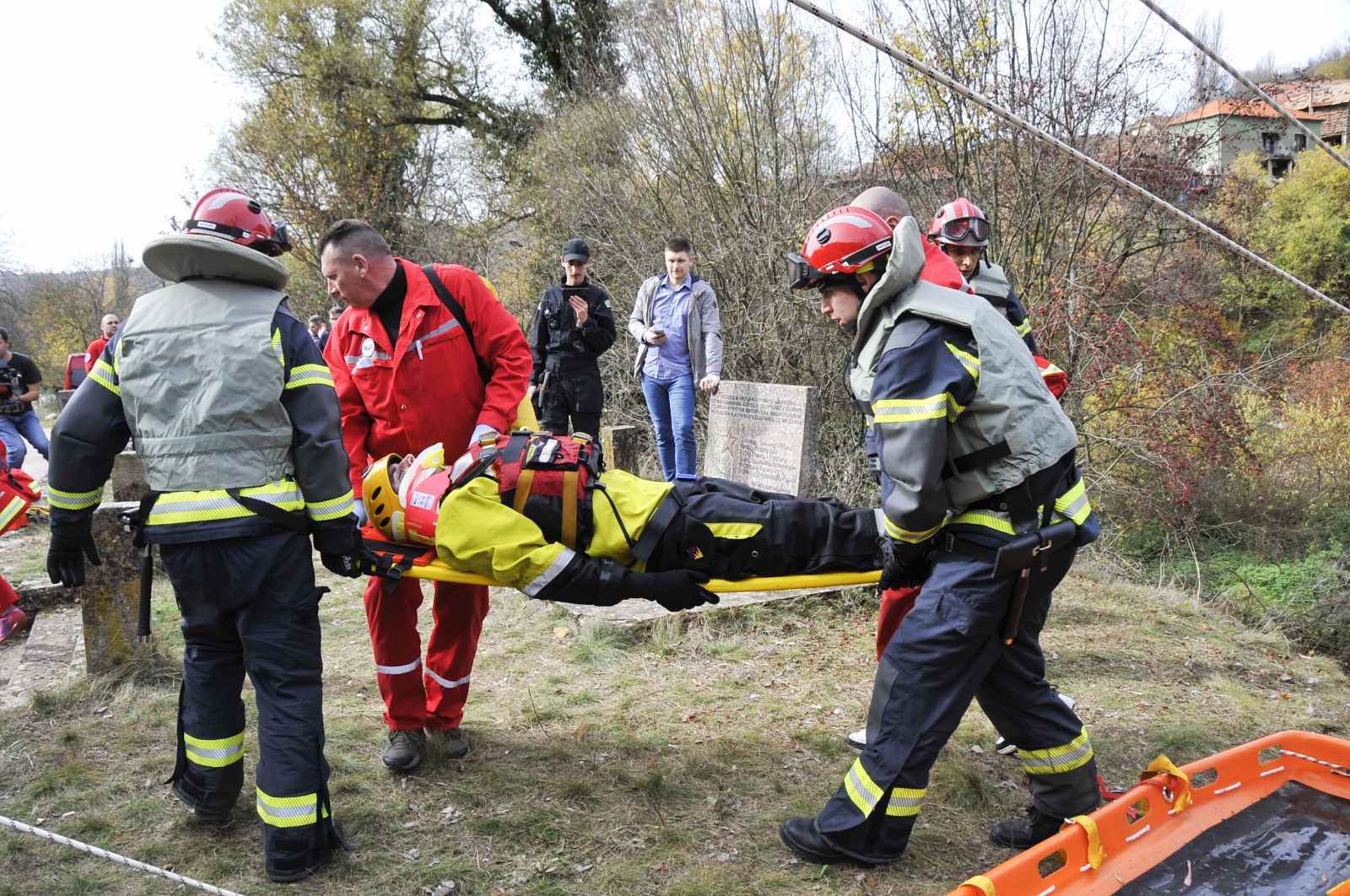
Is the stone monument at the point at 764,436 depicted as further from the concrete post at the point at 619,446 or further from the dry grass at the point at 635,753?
the dry grass at the point at 635,753

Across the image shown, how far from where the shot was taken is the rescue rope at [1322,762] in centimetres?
254

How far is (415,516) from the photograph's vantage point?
3250 mm

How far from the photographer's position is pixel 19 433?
9.75m

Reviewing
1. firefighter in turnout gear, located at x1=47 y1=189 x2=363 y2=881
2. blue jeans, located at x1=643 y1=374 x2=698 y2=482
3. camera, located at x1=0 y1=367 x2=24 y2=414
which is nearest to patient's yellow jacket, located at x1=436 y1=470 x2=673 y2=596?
firefighter in turnout gear, located at x1=47 y1=189 x2=363 y2=881

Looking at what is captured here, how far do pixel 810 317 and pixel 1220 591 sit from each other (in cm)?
445

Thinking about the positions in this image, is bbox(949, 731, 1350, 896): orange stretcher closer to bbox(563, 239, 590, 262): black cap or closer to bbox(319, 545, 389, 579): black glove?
bbox(319, 545, 389, 579): black glove

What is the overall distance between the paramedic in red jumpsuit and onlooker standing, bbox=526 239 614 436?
11.2ft

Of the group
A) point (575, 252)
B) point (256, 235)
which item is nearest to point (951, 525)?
point (256, 235)

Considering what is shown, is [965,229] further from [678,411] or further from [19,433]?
[19,433]

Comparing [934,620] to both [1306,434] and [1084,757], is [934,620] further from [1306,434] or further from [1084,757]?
[1306,434]

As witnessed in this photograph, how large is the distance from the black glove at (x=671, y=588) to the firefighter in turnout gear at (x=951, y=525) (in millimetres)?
642

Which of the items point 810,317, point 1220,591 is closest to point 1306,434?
point 1220,591

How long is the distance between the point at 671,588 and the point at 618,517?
377 mm

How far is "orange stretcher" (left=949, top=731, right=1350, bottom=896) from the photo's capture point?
2.04m
